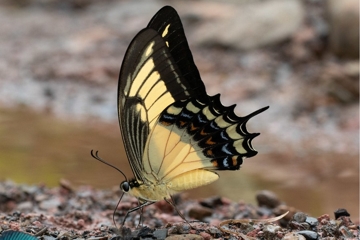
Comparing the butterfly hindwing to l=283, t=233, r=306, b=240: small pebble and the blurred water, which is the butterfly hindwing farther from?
the blurred water

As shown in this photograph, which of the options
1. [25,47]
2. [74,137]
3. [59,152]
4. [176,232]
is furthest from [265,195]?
[25,47]

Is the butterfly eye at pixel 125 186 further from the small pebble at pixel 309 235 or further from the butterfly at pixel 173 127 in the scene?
the small pebble at pixel 309 235

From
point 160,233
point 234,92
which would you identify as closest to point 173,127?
point 160,233

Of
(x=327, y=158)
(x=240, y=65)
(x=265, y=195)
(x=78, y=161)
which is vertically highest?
(x=240, y=65)

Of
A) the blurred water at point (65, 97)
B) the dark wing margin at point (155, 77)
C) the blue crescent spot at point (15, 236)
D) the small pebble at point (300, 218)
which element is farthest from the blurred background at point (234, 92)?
the blue crescent spot at point (15, 236)

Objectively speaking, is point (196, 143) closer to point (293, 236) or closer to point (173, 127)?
point (173, 127)

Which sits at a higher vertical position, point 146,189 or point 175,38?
point 175,38

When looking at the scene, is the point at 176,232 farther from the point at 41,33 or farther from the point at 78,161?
the point at 41,33
